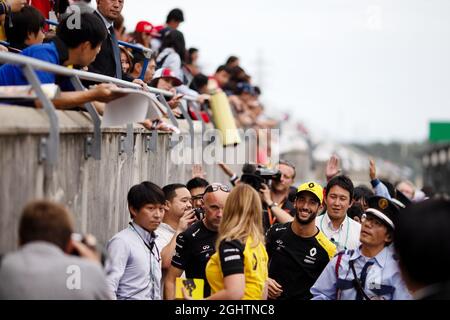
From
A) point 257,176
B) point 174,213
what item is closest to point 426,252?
A: point 174,213

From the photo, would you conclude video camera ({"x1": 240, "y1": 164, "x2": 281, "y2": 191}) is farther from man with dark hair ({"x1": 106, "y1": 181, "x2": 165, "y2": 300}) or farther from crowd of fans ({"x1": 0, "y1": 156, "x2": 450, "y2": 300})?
man with dark hair ({"x1": 106, "y1": 181, "x2": 165, "y2": 300})

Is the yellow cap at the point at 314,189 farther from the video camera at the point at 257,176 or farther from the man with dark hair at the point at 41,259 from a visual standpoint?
the man with dark hair at the point at 41,259

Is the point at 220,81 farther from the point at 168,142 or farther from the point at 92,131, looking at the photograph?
the point at 92,131

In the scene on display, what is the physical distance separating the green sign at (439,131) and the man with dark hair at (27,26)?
3069 centimetres

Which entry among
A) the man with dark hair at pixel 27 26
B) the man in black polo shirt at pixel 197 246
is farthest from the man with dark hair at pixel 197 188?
the man with dark hair at pixel 27 26

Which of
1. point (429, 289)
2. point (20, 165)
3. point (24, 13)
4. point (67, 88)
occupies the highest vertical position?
point (24, 13)

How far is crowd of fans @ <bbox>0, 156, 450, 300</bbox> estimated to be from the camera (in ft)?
16.0

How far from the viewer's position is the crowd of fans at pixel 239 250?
4.87 metres

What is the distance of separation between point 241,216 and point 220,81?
36.4 feet

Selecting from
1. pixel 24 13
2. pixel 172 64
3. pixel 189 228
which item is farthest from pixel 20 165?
pixel 172 64

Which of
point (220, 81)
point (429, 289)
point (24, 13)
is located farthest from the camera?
point (220, 81)

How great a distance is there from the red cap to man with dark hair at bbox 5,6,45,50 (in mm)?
4827

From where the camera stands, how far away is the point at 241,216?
7.10 metres

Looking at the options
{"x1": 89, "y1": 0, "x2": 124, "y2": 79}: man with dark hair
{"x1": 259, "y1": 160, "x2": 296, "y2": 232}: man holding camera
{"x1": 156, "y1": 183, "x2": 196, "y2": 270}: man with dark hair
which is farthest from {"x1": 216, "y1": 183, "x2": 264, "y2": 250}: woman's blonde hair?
{"x1": 259, "y1": 160, "x2": 296, "y2": 232}: man holding camera
